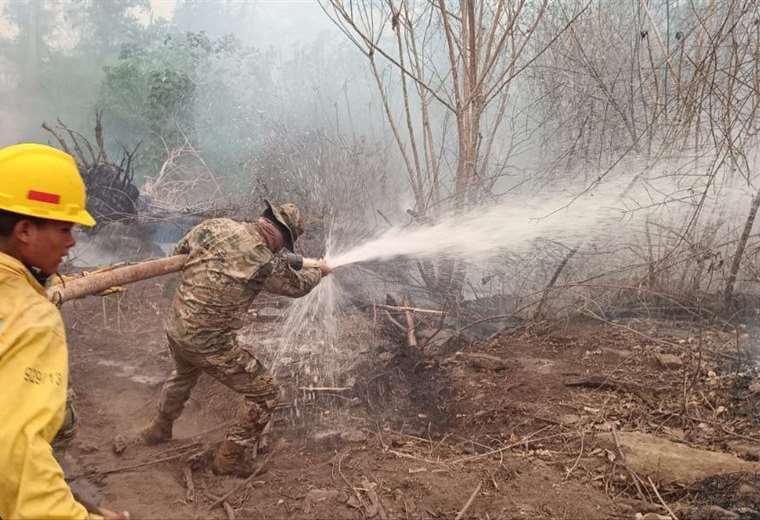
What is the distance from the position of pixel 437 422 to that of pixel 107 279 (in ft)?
8.92

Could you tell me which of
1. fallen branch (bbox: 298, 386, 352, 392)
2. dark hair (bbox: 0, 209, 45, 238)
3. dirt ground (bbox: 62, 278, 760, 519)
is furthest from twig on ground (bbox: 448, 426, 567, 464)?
dark hair (bbox: 0, 209, 45, 238)

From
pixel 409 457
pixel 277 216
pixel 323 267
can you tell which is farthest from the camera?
pixel 323 267

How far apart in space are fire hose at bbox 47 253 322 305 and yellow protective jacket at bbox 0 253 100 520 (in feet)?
3.52

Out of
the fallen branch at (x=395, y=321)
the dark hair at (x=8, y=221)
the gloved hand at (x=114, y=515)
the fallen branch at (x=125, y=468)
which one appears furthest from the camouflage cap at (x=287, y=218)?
the gloved hand at (x=114, y=515)

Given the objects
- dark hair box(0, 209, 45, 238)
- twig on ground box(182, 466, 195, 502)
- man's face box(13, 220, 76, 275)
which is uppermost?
dark hair box(0, 209, 45, 238)

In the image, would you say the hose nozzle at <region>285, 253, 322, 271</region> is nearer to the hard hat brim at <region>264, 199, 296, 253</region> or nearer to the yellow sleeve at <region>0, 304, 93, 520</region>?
the hard hat brim at <region>264, 199, 296, 253</region>

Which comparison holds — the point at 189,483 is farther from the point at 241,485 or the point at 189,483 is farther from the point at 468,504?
the point at 468,504

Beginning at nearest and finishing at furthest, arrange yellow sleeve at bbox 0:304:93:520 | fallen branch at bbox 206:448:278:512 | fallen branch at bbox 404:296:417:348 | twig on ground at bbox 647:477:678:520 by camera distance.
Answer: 1. yellow sleeve at bbox 0:304:93:520
2. twig on ground at bbox 647:477:678:520
3. fallen branch at bbox 206:448:278:512
4. fallen branch at bbox 404:296:417:348

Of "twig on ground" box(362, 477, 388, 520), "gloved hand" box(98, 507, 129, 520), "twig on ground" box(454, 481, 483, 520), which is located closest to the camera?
"gloved hand" box(98, 507, 129, 520)

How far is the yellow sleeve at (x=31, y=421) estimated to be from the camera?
157 centimetres

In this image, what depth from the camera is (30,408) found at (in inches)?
63.8

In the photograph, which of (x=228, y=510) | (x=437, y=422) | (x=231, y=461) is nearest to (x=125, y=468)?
(x=231, y=461)

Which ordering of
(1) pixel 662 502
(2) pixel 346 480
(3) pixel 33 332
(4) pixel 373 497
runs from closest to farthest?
1. (3) pixel 33 332
2. (1) pixel 662 502
3. (4) pixel 373 497
4. (2) pixel 346 480

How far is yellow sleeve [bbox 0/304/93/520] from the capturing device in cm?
157
